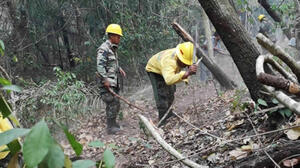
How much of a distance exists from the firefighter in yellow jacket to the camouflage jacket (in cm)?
76

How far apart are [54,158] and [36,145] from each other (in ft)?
0.31

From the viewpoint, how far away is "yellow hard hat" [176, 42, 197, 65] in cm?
482

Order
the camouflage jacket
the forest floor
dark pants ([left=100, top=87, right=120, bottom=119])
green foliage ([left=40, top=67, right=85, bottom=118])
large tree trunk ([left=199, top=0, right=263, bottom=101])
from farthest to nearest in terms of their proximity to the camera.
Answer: green foliage ([left=40, top=67, right=85, bottom=118]) → dark pants ([left=100, top=87, right=120, bottom=119]) → the camouflage jacket → large tree trunk ([left=199, top=0, right=263, bottom=101]) → the forest floor

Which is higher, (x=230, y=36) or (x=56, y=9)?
(x=56, y=9)

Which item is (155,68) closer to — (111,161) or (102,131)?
(102,131)

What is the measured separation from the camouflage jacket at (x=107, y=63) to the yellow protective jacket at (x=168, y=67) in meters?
0.87

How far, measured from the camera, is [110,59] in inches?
222

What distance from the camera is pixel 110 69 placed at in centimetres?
571

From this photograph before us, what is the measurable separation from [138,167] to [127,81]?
22.9ft

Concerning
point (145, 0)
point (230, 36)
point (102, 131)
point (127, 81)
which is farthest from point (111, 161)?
point (127, 81)

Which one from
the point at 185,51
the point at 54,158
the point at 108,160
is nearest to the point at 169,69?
the point at 185,51

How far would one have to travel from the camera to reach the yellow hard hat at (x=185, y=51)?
4.82 metres

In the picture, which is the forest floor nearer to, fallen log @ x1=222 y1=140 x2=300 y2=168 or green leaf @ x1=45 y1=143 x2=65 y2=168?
fallen log @ x1=222 y1=140 x2=300 y2=168

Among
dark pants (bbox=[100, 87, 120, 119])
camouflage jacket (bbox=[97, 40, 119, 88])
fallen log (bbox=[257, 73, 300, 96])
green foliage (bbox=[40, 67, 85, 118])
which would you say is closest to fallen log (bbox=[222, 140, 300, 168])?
fallen log (bbox=[257, 73, 300, 96])
